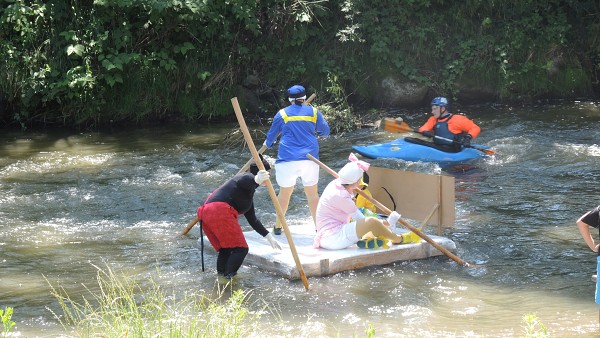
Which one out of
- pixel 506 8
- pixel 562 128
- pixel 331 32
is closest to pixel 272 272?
pixel 562 128

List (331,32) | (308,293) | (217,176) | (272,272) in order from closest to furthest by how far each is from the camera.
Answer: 1. (308,293)
2. (272,272)
3. (217,176)
4. (331,32)

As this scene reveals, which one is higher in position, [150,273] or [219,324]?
[219,324]

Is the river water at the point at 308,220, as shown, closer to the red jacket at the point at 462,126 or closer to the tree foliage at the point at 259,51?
the red jacket at the point at 462,126

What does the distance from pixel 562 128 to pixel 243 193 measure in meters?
8.71

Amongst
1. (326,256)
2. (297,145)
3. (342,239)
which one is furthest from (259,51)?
(326,256)

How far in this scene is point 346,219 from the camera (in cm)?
862

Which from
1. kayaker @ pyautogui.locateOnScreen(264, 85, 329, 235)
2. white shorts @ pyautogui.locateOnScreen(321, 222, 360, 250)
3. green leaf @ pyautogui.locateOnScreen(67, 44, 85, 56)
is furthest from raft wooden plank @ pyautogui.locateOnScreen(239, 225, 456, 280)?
green leaf @ pyautogui.locateOnScreen(67, 44, 85, 56)

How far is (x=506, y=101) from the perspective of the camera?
58.4ft

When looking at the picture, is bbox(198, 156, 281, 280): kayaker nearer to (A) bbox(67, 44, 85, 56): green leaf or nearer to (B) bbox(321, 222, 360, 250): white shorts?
(B) bbox(321, 222, 360, 250): white shorts

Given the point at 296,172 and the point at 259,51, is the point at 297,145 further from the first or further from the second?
the point at 259,51

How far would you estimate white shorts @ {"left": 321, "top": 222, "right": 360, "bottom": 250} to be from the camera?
8.48 m

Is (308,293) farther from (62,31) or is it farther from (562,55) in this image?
(562,55)

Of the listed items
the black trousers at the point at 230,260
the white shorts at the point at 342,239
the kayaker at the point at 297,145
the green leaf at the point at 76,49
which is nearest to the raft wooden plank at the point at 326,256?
the white shorts at the point at 342,239

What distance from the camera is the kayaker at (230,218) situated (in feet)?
26.5
